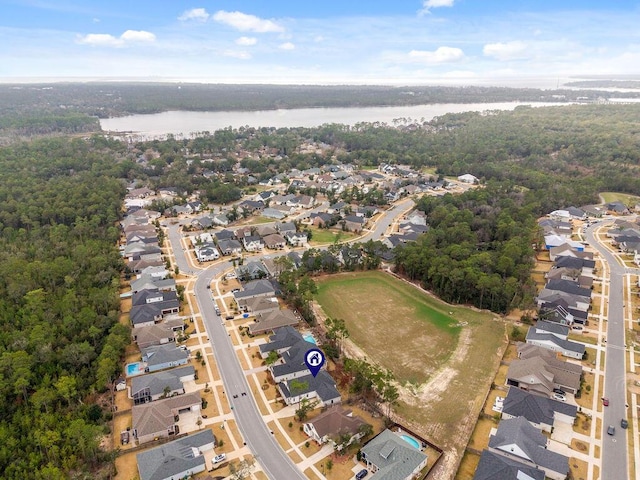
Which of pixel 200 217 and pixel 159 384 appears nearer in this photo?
pixel 159 384

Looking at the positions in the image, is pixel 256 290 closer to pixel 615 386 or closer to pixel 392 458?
pixel 392 458

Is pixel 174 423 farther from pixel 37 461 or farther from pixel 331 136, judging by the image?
pixel 331 136

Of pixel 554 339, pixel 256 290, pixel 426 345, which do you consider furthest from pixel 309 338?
pixel 554 339

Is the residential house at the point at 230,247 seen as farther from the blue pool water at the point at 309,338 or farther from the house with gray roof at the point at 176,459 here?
the house with gray roof at the point at 176,459

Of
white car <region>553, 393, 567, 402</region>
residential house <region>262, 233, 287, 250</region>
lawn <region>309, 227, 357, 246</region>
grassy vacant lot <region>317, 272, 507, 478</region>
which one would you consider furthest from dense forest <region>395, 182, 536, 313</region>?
residential house <region>262, 233, 287, 250</region>

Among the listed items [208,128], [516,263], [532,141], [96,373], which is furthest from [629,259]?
[208,128]

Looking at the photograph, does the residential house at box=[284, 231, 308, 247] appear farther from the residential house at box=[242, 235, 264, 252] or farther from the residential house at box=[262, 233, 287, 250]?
the residential house at box=[242, 235, 264, 252]
